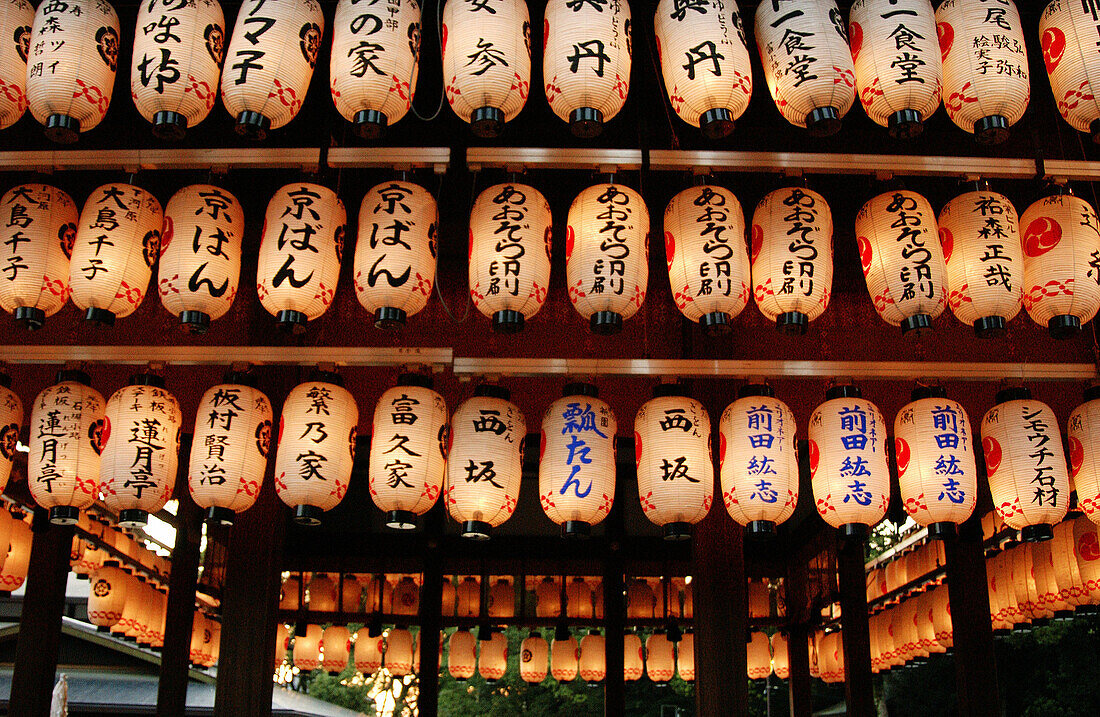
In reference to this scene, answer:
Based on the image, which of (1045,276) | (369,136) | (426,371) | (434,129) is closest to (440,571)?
(426,371)

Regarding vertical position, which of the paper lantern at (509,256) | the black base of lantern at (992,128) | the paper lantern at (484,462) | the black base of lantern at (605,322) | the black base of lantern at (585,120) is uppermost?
the black base of lantern at (992,128)

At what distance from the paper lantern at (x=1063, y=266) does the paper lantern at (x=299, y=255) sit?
3.58 metres

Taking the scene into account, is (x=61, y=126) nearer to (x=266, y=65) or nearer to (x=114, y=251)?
(x=114, y=251)

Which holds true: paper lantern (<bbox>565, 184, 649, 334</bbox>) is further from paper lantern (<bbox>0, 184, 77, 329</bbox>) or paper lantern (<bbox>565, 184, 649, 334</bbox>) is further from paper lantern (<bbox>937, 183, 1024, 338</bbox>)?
paper lantern (<bbox>0, 184, 77, 329</bbox>)

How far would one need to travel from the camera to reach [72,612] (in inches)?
540

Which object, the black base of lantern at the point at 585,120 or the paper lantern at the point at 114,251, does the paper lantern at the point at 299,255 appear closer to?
the paper lantern at the point at 114,251

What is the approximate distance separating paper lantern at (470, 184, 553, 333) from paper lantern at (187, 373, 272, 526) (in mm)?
1424

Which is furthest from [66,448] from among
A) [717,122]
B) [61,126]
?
[717,122]

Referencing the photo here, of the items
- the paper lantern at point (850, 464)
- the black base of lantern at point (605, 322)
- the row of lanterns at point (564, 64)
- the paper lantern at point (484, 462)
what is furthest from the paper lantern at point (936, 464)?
the paper lantern at point (484, 462)

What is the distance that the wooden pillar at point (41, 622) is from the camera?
6543 mm

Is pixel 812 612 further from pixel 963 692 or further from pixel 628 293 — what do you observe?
pixel 628 293

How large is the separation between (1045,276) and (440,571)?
501 cm

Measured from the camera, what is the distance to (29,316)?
467 centimetres

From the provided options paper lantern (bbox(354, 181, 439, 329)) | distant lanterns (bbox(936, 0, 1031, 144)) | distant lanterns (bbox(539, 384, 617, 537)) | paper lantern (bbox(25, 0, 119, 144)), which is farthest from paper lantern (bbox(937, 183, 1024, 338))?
paper lantern (bbox(25, 0, 119, 144))
